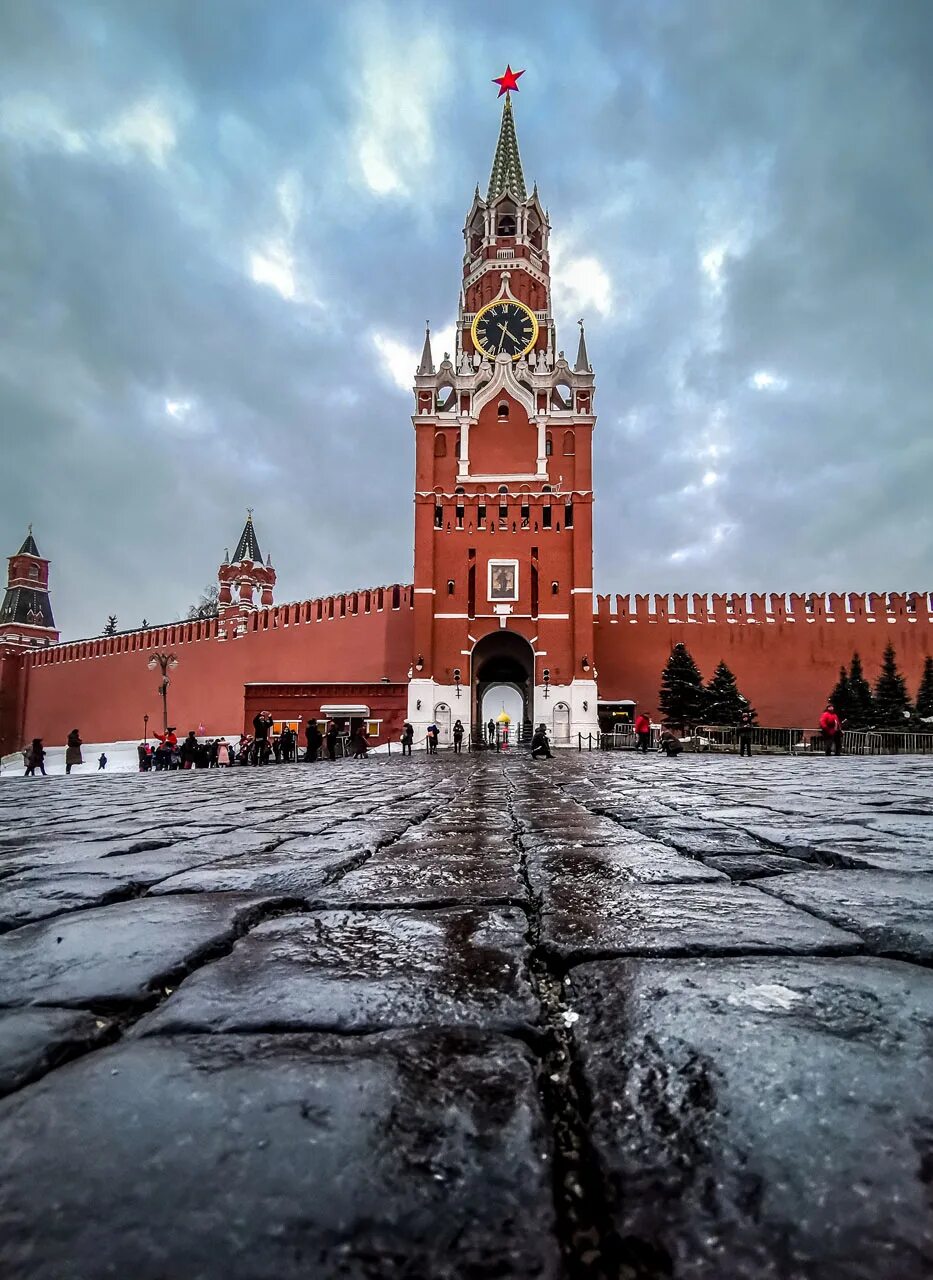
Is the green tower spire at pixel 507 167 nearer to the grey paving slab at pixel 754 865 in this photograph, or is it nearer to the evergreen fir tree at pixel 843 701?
the evergreen fir tree at pixel 843 701

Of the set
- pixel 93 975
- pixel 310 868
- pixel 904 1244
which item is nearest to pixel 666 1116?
pixel 904 1244

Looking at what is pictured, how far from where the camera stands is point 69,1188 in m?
0.55

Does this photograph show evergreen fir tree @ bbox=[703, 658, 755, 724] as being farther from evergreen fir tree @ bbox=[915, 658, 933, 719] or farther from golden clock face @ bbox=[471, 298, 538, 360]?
golden clock face @ bbox=[471, 298, 538, 360]

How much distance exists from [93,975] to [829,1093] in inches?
40.5

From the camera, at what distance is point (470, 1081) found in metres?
0.73

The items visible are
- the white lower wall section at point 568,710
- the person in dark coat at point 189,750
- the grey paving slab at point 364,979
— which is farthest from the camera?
the white lower wall section at point 568,710

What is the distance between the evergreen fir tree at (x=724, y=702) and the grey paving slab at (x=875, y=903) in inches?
1017

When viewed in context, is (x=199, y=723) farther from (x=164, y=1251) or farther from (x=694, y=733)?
(x=164, y=1251)

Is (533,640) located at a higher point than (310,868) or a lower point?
higher

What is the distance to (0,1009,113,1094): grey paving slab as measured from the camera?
0.77 metres

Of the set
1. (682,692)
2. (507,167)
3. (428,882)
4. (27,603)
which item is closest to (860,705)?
(682,692)

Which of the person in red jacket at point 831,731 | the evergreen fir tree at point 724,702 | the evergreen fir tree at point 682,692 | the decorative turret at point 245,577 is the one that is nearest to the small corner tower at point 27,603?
the decorative turret at point 245,577

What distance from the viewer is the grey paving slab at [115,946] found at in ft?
3.37

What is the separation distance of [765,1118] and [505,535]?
2765 cm
